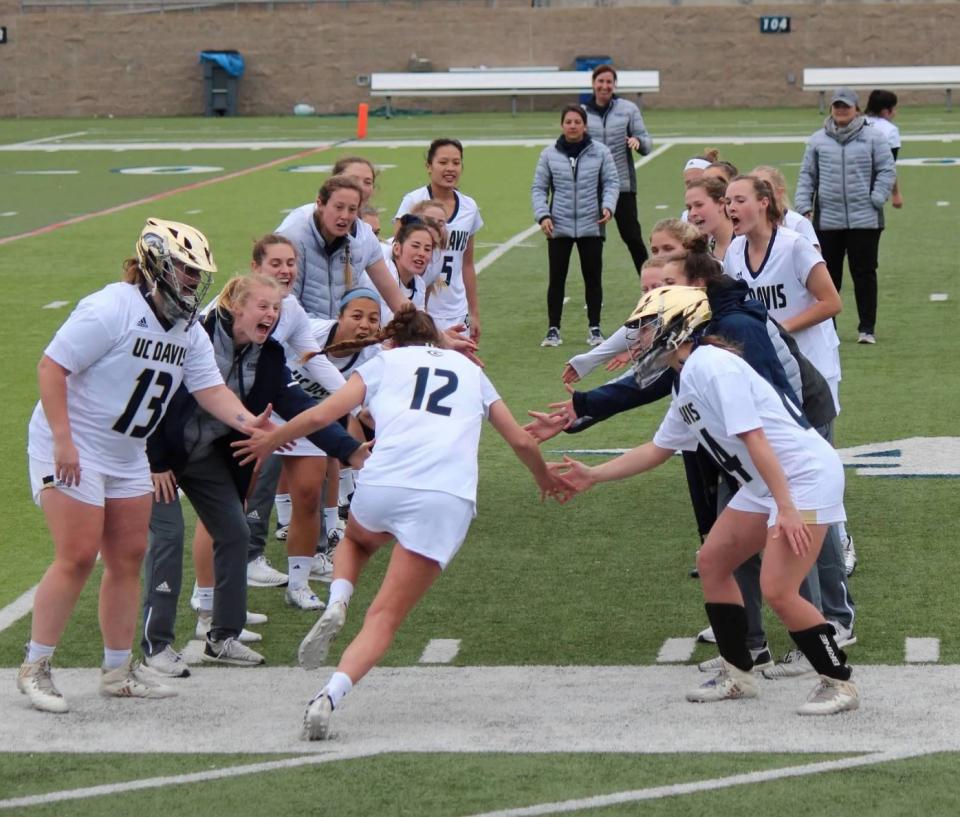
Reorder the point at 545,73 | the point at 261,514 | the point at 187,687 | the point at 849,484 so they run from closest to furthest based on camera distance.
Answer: the point at 187,687 → the point at 261,514 → the point at 849,484 → the point at 545,73

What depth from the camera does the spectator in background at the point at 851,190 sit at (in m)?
15.0

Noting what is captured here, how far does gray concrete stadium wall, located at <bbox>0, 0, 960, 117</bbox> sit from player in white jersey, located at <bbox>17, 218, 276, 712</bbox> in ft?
133

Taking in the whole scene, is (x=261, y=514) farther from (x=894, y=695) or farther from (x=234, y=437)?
(x=894, y=695)

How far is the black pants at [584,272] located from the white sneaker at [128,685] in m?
8.80

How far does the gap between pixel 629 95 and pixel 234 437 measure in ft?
129

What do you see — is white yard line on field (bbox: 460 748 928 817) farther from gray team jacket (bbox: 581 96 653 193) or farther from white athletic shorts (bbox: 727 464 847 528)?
gray team jacket (bbox: 581 96 653 193)

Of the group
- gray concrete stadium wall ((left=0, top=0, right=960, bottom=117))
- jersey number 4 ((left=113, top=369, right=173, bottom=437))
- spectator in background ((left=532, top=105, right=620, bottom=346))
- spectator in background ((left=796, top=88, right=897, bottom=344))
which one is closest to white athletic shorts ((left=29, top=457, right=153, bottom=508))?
jersey number 4 ((left=113, top=369, right=173, bottom=437))

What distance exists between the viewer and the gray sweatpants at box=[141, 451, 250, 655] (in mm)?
7406

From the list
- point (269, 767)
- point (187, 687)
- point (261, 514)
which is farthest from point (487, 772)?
point (261, 514)

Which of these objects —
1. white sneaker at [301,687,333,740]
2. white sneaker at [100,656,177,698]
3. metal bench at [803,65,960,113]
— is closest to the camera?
white sneaker at [301,687,333,740]

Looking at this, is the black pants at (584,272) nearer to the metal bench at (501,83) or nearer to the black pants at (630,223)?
the black pants at (630,223)

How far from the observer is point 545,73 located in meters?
45.2

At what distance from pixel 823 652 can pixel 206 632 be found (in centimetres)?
275

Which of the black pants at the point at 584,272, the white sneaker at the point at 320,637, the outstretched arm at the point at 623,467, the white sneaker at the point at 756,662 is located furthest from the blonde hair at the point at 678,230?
the black pants at the point at 584,272
